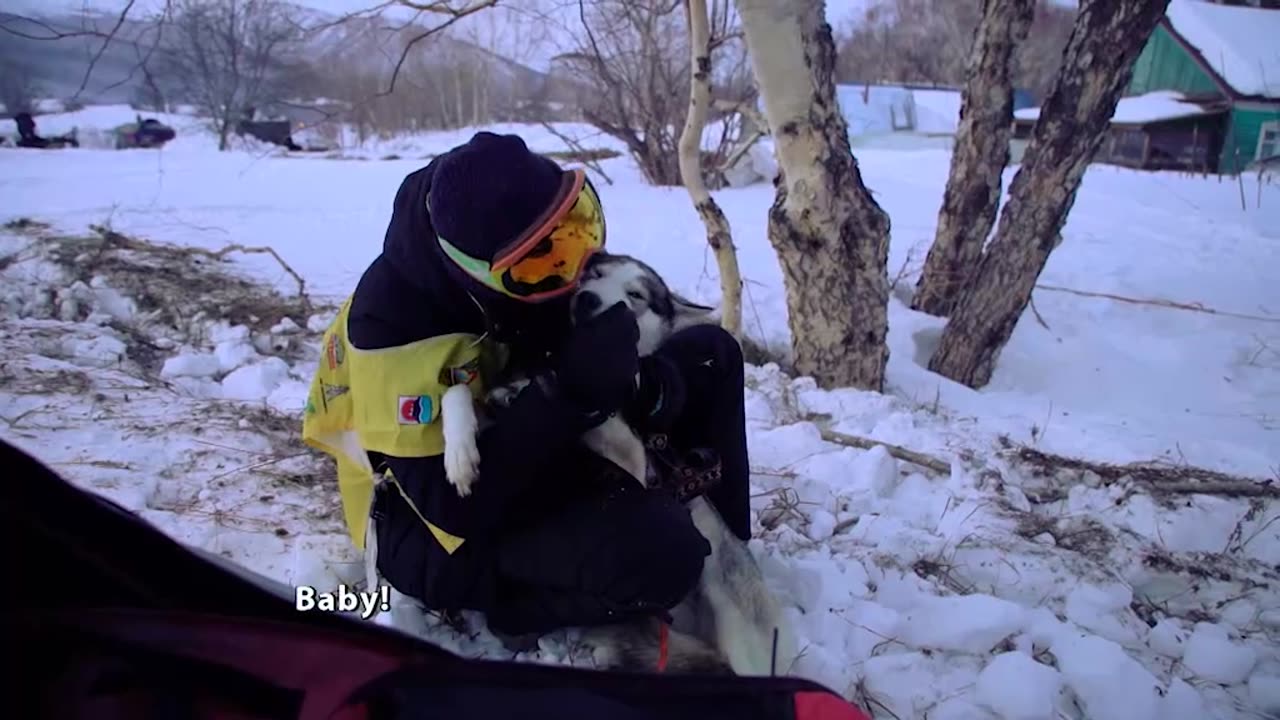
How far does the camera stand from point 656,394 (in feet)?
6.38

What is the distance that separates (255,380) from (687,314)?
2461mm

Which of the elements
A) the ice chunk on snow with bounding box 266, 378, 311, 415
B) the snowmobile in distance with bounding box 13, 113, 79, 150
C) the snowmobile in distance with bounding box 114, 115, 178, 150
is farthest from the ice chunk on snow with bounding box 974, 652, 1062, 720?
the snowmobile in distance with bounding box 114, 115, 178, 150

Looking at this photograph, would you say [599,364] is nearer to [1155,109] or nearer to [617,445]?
[617,445]

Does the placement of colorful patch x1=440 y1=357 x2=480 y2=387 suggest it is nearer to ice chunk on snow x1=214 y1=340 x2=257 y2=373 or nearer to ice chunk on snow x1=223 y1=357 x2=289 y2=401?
ice chunk on snow x1=223 y1=357 x2=289 y2=401

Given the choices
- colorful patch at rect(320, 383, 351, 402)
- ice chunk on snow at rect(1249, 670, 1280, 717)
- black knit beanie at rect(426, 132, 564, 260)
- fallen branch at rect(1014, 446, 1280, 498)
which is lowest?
ice chunk on snow at rect(1249, 670, 1280, 717)

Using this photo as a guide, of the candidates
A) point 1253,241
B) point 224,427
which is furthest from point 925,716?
point 1253,241

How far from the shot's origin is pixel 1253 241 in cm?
809

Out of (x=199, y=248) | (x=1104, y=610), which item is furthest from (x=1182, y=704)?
(x=199, y=248)

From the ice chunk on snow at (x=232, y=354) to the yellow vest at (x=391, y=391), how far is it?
2360 mm

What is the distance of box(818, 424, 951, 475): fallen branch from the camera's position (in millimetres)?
3029

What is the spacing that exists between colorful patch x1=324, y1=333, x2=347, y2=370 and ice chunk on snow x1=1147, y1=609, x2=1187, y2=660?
88.4 inches

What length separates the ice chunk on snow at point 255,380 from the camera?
364 cm

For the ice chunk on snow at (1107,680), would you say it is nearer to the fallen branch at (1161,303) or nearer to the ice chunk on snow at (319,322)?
the ice chunk on snow at (319,322)

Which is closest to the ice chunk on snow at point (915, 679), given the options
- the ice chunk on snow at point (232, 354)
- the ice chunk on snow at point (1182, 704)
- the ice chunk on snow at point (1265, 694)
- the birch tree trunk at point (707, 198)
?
the ice chunk on snow at point (1182, 704)
